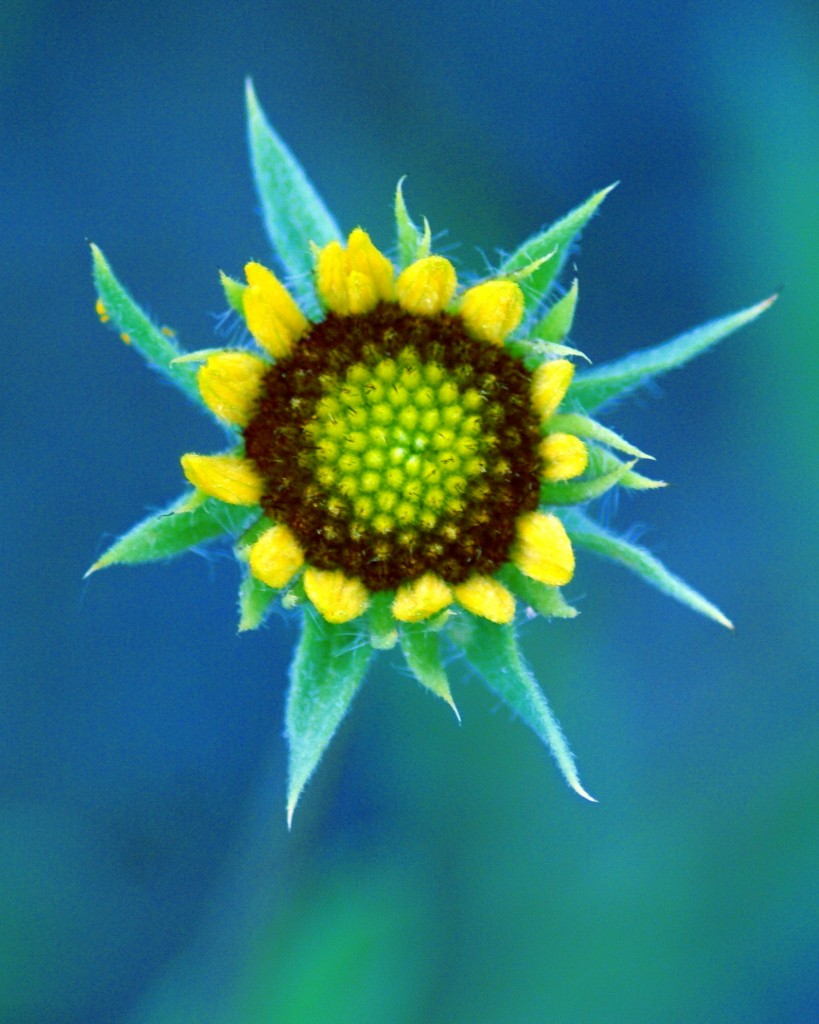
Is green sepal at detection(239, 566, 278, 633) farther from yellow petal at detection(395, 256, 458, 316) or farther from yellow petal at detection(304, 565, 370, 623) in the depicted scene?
yellow petal at detection(395, 256, 458, 316)

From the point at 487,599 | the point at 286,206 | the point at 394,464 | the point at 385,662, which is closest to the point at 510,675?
the point at 487,599

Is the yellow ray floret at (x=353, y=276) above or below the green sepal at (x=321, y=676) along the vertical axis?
above

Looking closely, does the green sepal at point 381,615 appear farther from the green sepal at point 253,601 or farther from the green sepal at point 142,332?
the green sepal at point 142,332

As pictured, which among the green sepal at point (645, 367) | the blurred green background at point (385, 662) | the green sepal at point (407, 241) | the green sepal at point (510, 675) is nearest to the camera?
the green sepal at point (510, 675)

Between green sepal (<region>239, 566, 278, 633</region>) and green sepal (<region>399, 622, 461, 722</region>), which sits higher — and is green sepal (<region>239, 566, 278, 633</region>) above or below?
above

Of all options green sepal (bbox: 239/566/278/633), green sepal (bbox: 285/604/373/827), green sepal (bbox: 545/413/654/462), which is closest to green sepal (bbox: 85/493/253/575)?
green sepal (bbox: 239/566/278/633)

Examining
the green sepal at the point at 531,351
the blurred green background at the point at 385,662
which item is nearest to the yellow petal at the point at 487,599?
the green sepal at the point at 531,351

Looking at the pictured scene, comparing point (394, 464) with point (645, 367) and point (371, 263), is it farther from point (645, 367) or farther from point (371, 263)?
point (645, 367)

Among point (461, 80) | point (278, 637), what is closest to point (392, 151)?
point (461, 80)
